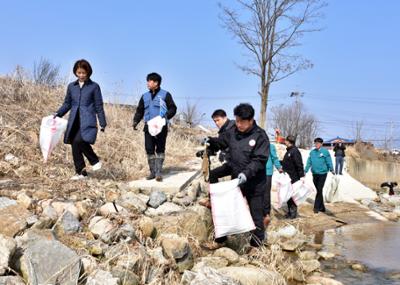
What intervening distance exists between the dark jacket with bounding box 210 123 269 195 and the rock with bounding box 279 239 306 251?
1698mm

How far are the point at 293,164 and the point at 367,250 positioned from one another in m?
2.42

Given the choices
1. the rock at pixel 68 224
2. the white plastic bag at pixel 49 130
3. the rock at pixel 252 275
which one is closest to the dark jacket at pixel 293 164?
the rock at pixel 252 275

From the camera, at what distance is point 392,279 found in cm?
534

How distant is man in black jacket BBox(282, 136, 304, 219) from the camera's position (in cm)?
873

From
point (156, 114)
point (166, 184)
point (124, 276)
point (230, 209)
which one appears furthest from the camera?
point (156, 114)

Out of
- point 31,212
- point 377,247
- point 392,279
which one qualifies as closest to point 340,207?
point 377,247

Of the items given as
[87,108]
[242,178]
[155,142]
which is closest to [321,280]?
[242,178]

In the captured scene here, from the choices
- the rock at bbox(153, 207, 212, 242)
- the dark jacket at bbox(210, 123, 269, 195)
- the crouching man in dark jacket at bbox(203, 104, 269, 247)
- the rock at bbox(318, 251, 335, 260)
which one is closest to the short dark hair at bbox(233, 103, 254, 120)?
the crouching man in dark jacket at bbox(203, 104, 269, 247)

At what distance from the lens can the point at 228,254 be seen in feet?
15.9

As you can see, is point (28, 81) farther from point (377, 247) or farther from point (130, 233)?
point (377, 247)

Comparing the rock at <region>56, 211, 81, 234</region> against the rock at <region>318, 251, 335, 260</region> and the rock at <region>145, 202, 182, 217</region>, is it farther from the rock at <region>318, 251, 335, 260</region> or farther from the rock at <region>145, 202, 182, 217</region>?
the rock at <region>318, 251, 335, 260</region>

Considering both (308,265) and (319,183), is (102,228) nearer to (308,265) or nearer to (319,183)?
(308,265)

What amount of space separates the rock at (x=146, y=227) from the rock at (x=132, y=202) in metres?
0.42

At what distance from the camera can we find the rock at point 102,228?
14.3 ft
